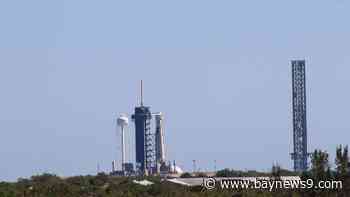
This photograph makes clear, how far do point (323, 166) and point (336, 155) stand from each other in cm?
162

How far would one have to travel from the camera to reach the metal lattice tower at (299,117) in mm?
158625

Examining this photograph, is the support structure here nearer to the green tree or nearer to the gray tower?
the gray tower

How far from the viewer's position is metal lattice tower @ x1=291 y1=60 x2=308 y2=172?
15862cm

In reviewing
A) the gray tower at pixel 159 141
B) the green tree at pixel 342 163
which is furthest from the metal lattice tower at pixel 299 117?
the green tree at pixel 342 163

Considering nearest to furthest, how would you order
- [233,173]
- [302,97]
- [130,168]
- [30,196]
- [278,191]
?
[278,191], [30,196], [233,173], [302,97], [130,168]

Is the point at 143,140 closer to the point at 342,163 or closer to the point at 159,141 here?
the point at 159,141

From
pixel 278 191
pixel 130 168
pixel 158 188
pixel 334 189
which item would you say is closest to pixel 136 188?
pixel 158 188

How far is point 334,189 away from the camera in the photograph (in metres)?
67.2

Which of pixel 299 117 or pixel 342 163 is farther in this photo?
pixel 299 117

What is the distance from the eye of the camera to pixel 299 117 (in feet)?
527

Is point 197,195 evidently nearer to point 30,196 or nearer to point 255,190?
point 255,190

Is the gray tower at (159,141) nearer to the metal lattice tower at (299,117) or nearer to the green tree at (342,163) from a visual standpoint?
the metal lattice tower at (299,117)

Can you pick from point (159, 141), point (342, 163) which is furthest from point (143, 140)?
point (342, 163)

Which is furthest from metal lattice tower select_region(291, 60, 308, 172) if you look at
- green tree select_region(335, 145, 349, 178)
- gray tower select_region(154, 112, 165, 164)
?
green tree select_region(335, 145, 349, 178)
